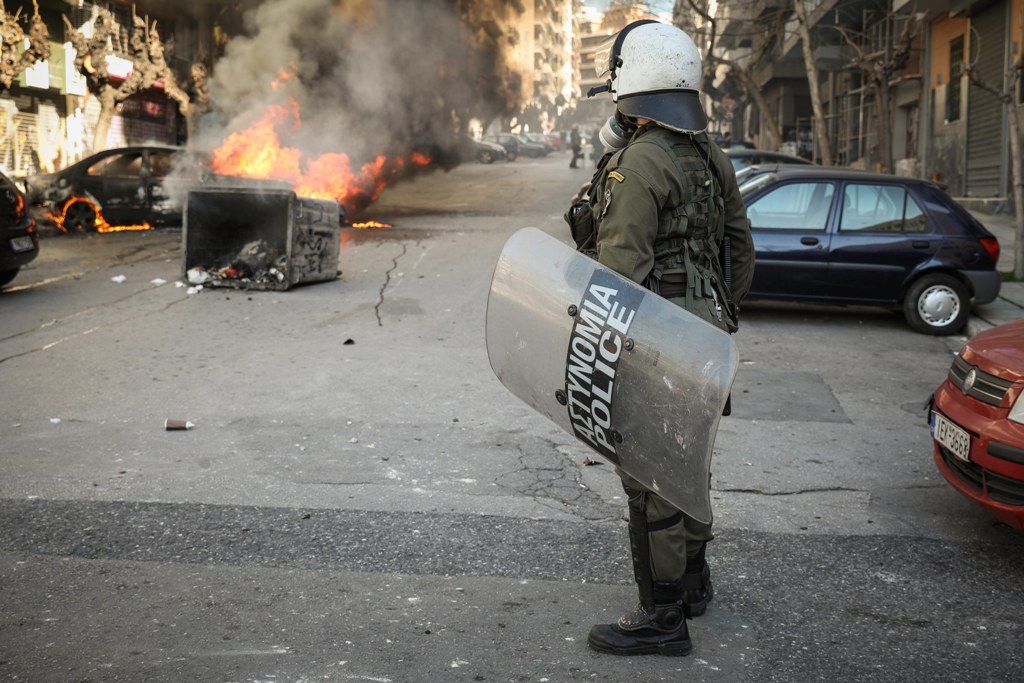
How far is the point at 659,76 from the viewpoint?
3102mm

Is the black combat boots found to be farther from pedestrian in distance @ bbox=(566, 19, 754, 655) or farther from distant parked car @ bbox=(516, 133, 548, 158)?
distant parked car @ bbox=(516, 133, 548, 158)

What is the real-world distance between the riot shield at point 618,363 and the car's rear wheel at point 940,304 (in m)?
7.05

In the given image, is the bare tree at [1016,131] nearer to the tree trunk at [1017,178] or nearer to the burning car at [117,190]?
the tree trunk at [1017,178]

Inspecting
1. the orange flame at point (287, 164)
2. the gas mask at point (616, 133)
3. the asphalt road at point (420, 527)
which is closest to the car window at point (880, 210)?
the asphalt road at point (420, 527)

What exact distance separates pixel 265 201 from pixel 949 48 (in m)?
17.3

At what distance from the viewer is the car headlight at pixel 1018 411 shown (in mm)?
3734

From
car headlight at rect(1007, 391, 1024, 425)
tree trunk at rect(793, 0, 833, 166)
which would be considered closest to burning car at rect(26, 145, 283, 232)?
tree trunk at rect(793, 0, 833, 166)

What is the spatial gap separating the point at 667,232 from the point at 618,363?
458 mm

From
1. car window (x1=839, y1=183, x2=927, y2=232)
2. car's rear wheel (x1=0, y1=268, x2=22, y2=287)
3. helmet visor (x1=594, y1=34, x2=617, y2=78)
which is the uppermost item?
helmet visor (x1=594, y1=34, x2=617, y2=78)

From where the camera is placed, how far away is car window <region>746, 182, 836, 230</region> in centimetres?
948

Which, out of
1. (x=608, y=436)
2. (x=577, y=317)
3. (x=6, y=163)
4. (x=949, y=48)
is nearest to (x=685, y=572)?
(x=608, y=436)

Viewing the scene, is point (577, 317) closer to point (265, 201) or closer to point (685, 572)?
point (685, 572)

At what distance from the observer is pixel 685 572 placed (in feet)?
10.9

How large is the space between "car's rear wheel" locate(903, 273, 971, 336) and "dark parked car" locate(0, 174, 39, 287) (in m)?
8.56
